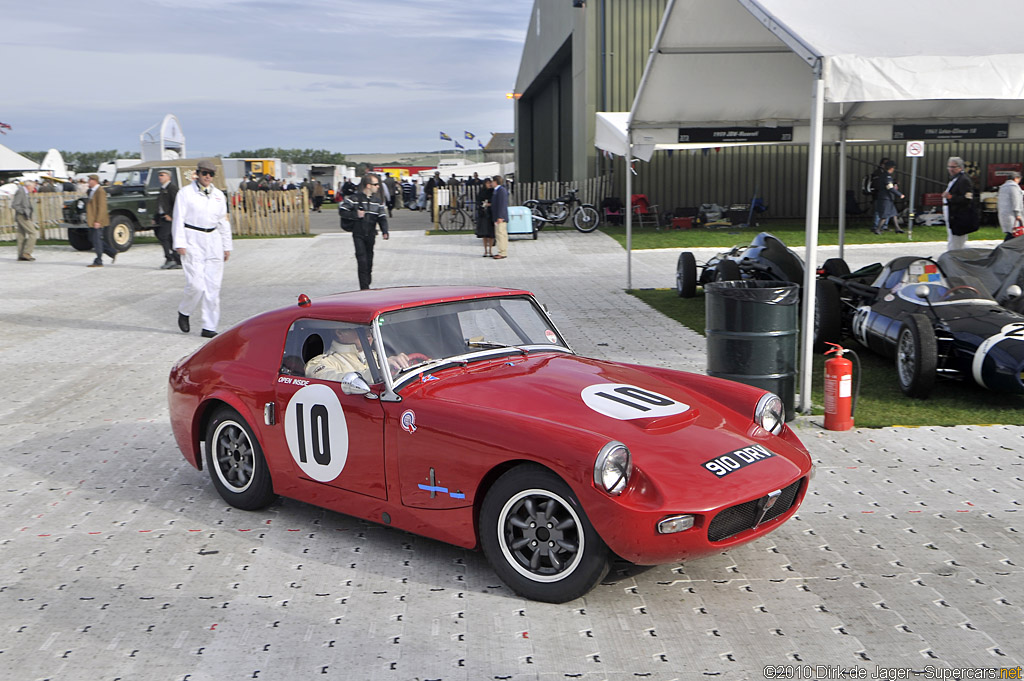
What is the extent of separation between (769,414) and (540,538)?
4.90 feet

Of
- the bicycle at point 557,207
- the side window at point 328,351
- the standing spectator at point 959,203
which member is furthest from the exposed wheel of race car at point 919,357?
the bicycle at point 557,207

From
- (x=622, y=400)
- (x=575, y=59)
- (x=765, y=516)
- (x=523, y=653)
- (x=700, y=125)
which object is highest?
(x=575, y=59)

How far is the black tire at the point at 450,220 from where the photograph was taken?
2917 cm

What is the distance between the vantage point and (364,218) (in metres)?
13.4

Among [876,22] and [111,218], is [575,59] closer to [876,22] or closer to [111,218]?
[111,218]

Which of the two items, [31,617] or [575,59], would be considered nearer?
[31,617]

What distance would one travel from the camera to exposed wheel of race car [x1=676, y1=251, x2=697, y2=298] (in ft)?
45.2

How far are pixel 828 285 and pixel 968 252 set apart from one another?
1.38m

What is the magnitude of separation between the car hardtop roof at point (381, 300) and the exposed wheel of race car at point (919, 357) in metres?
3.80

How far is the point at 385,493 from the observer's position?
4.50 m

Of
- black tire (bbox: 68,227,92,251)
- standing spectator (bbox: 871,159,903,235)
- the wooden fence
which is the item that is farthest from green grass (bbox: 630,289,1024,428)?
the wooden fence

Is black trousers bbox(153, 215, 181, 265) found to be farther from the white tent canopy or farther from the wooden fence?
the white tent canopy

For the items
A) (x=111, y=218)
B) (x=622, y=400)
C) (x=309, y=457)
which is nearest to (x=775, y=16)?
(x=622, y=400)

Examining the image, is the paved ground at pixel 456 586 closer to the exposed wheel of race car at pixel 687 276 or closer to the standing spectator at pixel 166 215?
the exposed wheel of race car at pixel 687 276
